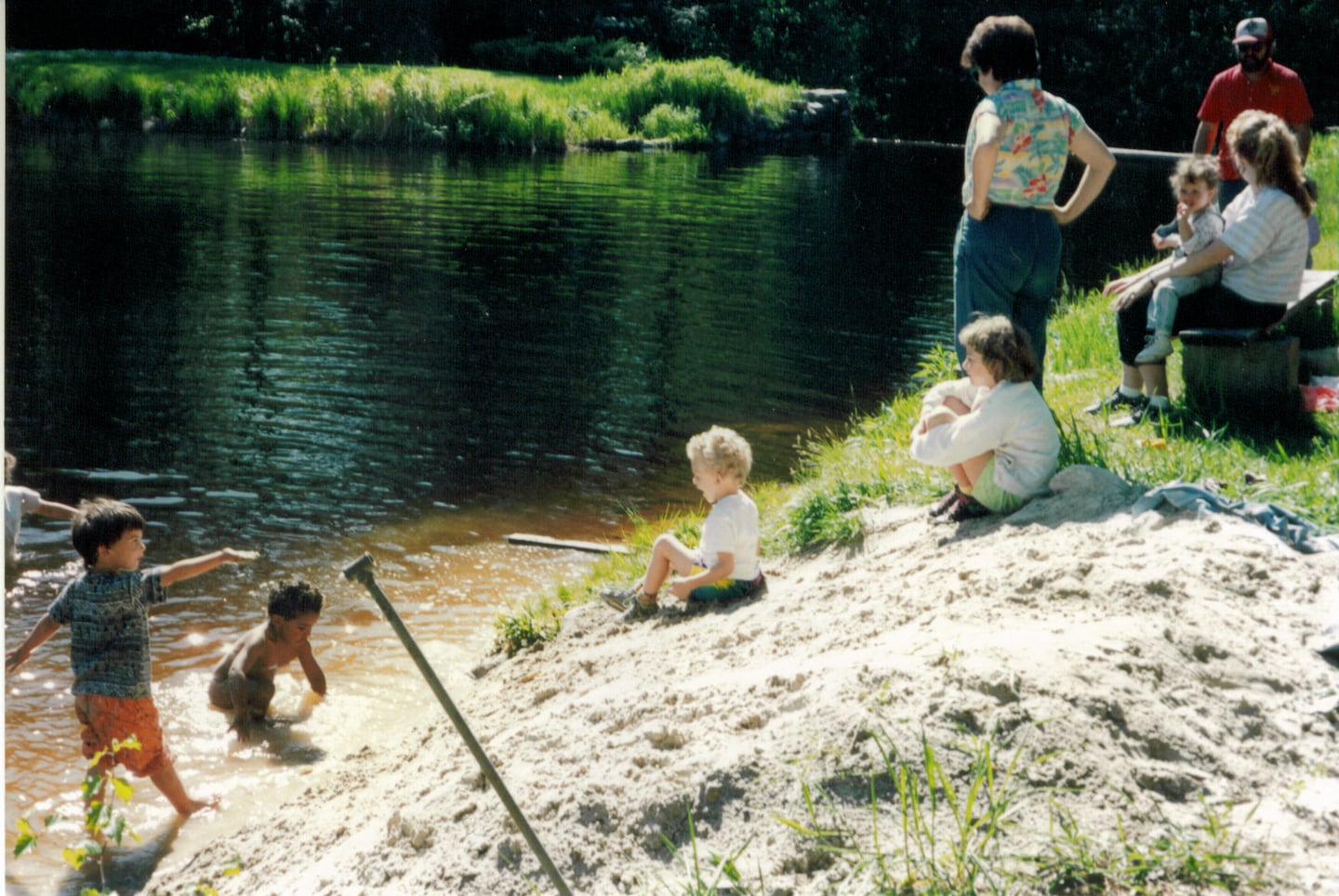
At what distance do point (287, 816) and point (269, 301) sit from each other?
37.2 feet

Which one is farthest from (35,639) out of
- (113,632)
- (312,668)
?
(312,668)

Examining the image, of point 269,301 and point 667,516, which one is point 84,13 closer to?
point 269,301

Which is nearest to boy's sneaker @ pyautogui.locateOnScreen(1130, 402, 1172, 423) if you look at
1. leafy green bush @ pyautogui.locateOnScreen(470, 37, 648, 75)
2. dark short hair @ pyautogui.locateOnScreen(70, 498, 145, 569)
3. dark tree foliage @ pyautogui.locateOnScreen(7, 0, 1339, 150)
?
dark short hair @ pyautogui.locateOnScreen(70, 498, 145, 569)

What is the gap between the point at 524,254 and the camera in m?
19.8

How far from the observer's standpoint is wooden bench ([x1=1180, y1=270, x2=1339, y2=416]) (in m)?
6.86

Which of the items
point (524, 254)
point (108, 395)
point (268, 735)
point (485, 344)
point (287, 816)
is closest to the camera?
Result: point (287, 816)

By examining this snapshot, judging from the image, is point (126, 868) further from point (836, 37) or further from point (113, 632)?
point (836, 37)

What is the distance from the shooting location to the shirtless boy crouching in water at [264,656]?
6.38m

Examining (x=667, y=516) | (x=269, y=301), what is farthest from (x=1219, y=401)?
(x=269, y=301)

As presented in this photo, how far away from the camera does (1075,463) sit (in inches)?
239

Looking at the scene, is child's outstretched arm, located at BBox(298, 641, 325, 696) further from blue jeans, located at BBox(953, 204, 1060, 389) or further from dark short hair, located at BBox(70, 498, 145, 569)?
blue jeans, located at BBox(953, 204, 1060, 389)

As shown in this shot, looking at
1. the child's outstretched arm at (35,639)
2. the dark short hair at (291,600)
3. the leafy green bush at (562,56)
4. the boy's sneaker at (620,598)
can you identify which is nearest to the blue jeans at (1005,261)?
the boy's sneaker at (620,598)

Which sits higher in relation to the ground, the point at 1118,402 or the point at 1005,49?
the point at 1005,49

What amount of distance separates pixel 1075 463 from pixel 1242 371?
5.06ft
